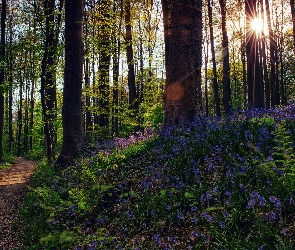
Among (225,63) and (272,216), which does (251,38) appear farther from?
(272,216)

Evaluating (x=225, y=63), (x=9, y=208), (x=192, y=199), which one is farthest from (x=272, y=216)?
(x=225, y=63)

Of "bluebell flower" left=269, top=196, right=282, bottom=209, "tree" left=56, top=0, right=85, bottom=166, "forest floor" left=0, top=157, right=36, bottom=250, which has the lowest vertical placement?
"forest floor" left=0, top=157, right=36, bottom=250

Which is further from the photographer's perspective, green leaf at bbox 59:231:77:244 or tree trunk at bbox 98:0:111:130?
tree trunk at bbox 98:0:111:130

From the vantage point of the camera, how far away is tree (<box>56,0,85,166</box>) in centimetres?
1108

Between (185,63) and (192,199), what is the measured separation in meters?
4.46

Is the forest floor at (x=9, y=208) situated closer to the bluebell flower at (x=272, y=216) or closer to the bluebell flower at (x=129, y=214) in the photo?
the bluebell flower at (x=129, y=214)

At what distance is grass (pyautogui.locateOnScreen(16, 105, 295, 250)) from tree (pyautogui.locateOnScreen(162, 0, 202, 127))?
76 cm

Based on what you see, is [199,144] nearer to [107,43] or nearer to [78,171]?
[78,171]

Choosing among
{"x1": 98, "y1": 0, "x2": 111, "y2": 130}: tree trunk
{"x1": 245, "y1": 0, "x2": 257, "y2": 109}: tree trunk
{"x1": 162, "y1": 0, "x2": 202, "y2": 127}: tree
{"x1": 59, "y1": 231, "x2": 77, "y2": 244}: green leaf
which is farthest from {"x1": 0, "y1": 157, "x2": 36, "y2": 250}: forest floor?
{"x1": 245, "y1": 0, "x2": 257, "y2": 109}: tree trunk

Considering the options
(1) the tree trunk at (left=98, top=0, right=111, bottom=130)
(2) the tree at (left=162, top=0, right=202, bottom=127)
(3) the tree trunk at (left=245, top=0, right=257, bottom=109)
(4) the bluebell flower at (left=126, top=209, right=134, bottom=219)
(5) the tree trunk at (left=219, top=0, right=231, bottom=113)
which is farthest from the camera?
(5) the tree trunk at (left=219, top=0, right=231, bottom=113)

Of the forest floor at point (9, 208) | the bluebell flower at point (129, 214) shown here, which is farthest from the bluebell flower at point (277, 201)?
the forest floor at point (9, 208)

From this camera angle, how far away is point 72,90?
36.9 ft

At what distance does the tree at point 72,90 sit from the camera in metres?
11.1

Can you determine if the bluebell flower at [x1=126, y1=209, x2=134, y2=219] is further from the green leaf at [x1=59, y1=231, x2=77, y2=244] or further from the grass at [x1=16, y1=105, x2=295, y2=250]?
the green leaf at [x1=59, y1=231, x2=77, y2=244]
